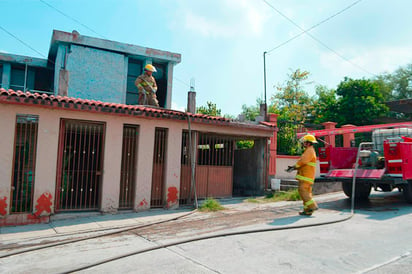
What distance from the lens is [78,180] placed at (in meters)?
7.86

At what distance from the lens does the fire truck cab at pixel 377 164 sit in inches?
301

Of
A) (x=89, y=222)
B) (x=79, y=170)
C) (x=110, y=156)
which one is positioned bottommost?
(x=89, y=222)

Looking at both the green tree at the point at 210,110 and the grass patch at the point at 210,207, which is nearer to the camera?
the grass patch at the point at 210,207

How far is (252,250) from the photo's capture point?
15.6 feet

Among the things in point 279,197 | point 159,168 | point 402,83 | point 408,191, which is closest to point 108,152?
point 159,168

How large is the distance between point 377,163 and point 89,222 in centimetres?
748

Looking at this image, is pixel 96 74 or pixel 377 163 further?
pixel 96 74

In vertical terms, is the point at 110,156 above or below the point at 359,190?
above

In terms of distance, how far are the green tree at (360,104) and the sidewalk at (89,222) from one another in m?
14.1

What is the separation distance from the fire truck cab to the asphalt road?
3.61 feet

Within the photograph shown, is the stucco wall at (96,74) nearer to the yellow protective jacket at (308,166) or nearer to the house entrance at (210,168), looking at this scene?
the house entrance at (210,168)

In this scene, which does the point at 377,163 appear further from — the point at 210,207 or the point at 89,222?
the point at 89,222

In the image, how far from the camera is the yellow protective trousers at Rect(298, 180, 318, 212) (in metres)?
7.30

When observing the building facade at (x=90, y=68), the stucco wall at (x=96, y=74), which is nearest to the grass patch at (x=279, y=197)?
the building facade at (x=90, y=68)
